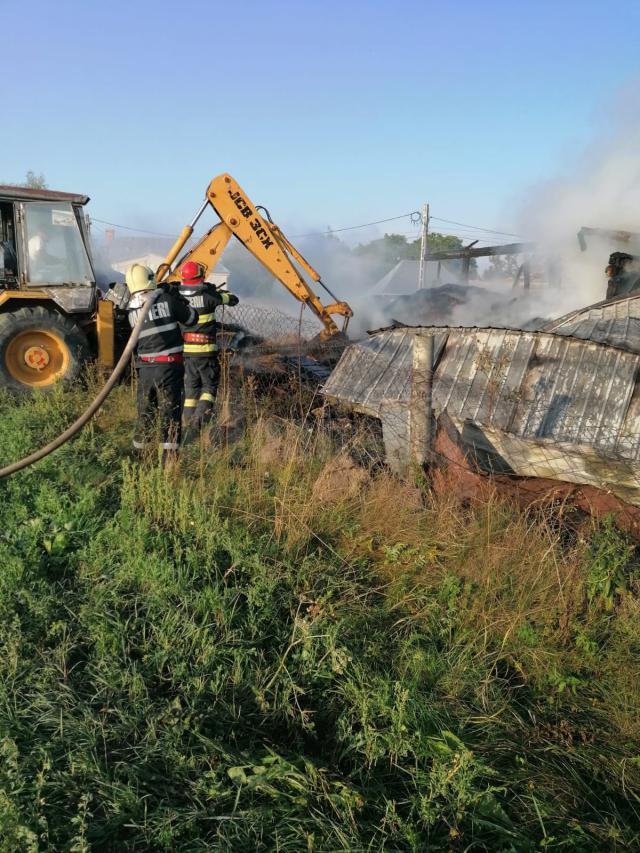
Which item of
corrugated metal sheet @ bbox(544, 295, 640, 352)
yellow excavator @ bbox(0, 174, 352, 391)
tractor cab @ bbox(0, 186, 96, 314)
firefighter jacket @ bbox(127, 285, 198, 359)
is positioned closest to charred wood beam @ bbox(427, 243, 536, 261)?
corrugated metal sheet @ bbox(544, 295, 640, 352)

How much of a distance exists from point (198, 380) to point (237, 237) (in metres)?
3.19

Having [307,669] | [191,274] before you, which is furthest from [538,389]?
[307,669]

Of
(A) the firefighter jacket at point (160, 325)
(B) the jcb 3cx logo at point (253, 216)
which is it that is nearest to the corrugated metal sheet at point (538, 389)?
(A) the firefighter jacket at point (160, 325)

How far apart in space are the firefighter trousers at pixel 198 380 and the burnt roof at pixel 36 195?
282 centimetres

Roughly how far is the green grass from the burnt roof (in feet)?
14.8

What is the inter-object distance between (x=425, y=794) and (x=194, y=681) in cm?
102

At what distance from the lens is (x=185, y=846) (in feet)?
6.76

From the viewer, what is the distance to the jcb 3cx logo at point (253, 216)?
8828 millimetres

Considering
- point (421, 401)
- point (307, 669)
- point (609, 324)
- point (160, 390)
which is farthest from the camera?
point (609, 324)

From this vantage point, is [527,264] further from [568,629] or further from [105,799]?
[105,799]

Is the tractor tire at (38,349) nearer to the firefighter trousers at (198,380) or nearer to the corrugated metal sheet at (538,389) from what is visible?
the firefighter trousers at (198,380)

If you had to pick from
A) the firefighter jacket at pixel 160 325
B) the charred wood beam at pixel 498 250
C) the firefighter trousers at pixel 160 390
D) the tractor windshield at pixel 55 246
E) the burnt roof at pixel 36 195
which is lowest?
the firefighter trousers at pixel 160 390

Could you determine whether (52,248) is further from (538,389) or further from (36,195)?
(538,389)

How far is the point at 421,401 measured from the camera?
426 centimetres
